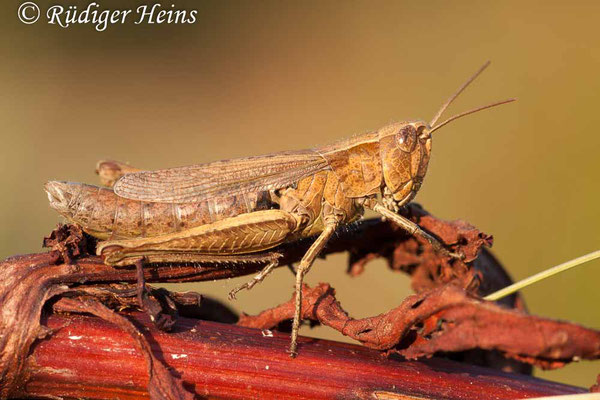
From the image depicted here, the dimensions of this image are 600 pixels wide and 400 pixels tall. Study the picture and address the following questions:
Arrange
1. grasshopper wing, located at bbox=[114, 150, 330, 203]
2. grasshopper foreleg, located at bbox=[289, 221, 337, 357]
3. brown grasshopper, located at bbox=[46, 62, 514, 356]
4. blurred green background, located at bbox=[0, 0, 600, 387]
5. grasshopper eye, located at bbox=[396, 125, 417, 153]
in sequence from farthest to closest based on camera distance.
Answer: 1. blurred green background, located at bbox=[0, 0, 600, 387]
2. grasshopper eye, located at bbox=[396, 125, 417, 153]
3. grasshopper wing, located at bbox=[114, 150, 330, 203]
4. brown grasshopper, located at bbox=[46, 62, 514, 356]
5. grasshopper foreleg, located at bbox=[289, 221, 337, 357]

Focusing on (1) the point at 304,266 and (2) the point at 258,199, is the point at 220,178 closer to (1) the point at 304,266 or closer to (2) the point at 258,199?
(2) the point at 258,199

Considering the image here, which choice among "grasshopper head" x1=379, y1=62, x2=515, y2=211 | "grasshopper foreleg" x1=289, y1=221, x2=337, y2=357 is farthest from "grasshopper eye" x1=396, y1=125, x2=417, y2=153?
"grasshopper foreleg" x1=289, y1=221, x2=337, y2=357

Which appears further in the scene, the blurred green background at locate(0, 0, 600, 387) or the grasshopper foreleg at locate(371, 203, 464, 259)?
the blurred green background at locate(0, 0, 600, 387)

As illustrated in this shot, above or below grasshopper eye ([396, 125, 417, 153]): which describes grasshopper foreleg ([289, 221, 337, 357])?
below

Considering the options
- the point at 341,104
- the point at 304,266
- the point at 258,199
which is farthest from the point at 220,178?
the point at 341,104

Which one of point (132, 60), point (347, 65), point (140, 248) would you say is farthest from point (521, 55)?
point (140, 248)

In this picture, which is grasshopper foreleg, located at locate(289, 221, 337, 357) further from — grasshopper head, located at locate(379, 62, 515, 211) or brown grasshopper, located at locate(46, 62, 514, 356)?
grasshopper head, located at locate(379, 62, 515, 211)

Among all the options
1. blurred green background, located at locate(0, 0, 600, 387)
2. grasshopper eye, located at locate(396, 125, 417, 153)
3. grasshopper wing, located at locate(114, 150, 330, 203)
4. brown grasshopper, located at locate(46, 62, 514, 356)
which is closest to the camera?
brown grasshopper, located at locate(46, 62, 514, 356)

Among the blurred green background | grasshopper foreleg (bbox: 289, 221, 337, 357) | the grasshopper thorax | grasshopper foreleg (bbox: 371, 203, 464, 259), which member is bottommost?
grasshopper foreleg (bbox: 289, 221, 337, 357)
